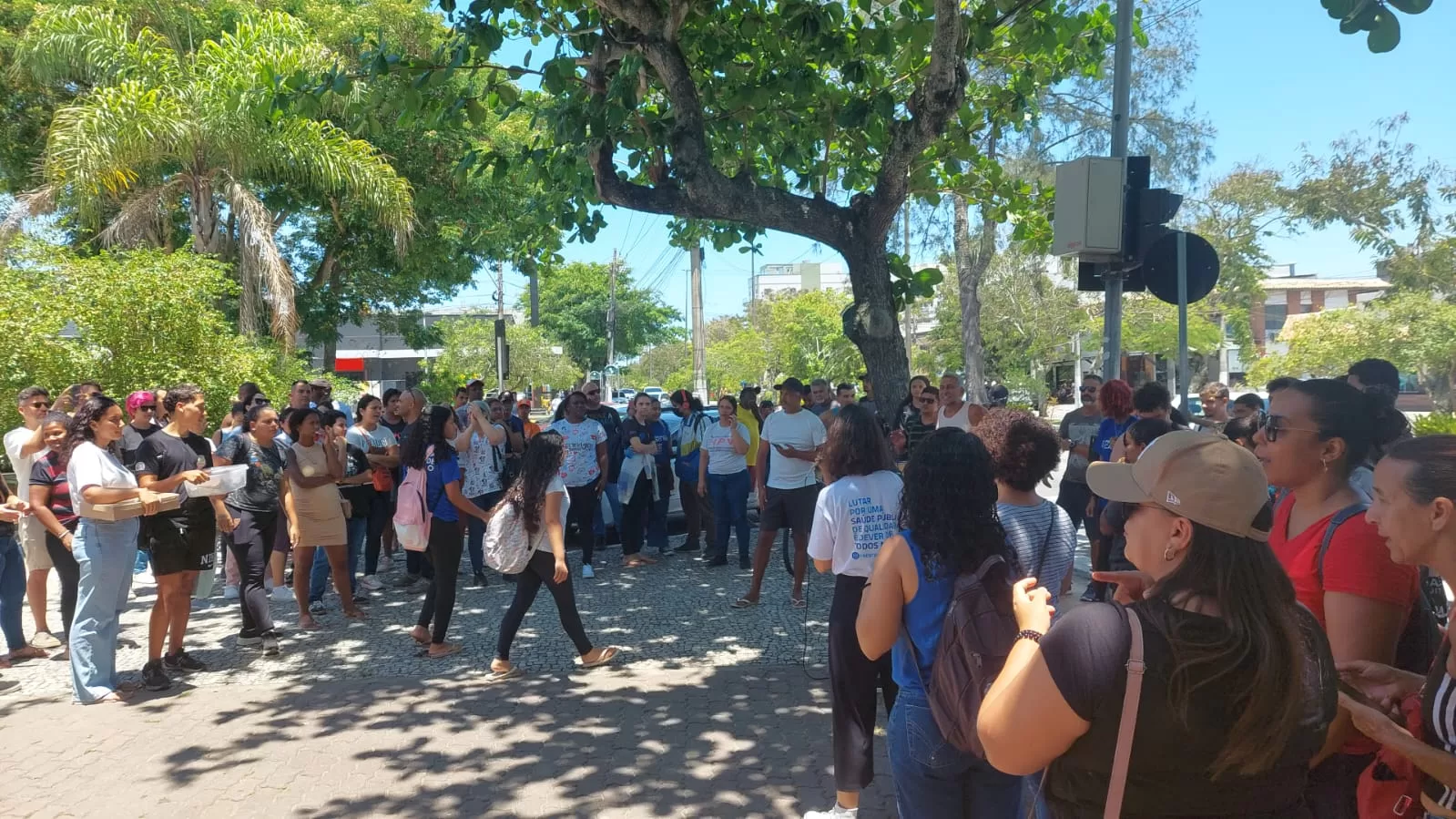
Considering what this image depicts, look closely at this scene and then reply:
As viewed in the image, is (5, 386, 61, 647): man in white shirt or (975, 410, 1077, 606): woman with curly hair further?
(5, 386, 61, 647): man in white shirt

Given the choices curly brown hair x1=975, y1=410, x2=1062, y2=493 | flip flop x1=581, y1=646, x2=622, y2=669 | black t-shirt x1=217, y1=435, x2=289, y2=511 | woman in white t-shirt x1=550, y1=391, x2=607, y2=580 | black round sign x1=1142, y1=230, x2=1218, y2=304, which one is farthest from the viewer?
woman in white t-shirt x1=550, y1=391, x2=607, y2=580

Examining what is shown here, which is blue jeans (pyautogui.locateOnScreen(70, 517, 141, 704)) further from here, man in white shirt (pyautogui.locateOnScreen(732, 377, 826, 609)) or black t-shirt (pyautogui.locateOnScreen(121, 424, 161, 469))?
man in white shirt (pyautogui.locateOnScreen(732, 377, 826, 609))

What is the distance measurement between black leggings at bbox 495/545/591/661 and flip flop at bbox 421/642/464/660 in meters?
0.66

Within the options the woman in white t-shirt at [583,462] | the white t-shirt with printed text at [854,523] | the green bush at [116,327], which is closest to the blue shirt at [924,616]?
the white t-shirt with printed text at [854,523]

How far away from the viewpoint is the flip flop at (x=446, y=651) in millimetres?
6383

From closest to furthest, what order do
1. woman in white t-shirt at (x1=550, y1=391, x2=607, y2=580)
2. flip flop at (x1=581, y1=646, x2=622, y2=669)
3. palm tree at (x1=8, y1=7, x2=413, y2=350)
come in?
flip flop at (x1=581, y1=646, x2=622, y2=669)
woman in white t-shirt at (x1=550, y1=391, x2=607, y2=580)
palm tree at (x1=8, y1=7, x2=413, y2=350)

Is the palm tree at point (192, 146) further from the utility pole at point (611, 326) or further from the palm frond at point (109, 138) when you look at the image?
the utility pole at point (611, 326)

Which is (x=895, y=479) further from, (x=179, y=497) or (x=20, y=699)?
(x=20, y=699)

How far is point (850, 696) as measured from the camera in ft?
12.3

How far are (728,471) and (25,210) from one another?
1229 cm

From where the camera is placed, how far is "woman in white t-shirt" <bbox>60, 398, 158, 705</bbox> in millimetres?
5262

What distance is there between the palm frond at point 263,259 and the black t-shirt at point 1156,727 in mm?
14543

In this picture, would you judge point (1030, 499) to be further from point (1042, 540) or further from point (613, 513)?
point (613, 513)

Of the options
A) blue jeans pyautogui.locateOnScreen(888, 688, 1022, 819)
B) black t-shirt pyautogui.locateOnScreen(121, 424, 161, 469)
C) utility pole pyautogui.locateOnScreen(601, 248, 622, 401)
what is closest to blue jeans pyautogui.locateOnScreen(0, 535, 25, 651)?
black t-shirt pyautogui.locateOnScreen(121, 424, 161, 469)
